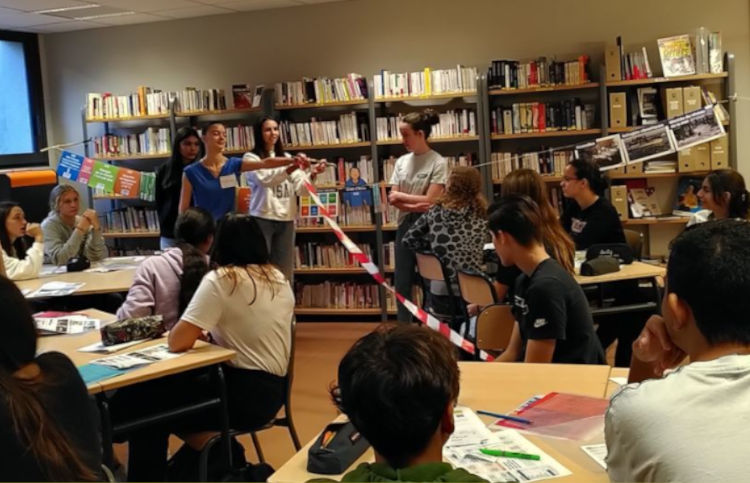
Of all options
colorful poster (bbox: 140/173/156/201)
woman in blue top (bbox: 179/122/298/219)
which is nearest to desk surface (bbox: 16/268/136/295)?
woman in blue top (bbox: 179/122/298/219)

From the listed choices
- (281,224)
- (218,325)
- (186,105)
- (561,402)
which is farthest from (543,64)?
(561,402)

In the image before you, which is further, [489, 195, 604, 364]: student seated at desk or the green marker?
[489, 195, 604, 364]: student seated at desk

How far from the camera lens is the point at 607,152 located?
21.5 feet

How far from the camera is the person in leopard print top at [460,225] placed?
4.89 m

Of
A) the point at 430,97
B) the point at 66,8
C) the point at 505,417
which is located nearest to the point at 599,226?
the point at 430,97

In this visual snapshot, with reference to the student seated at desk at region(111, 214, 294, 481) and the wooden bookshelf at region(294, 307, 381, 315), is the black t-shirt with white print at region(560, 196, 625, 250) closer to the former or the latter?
the student seated at desk at region(111, 214, 294, 481)

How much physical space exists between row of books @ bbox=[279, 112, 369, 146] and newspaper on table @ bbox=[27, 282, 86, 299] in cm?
311

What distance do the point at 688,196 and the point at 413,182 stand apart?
8.76ft

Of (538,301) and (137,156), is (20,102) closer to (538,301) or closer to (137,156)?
(137,156)

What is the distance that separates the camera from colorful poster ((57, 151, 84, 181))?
6711 mm

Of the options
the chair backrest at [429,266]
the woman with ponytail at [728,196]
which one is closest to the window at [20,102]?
the chair backrest at [429,266]

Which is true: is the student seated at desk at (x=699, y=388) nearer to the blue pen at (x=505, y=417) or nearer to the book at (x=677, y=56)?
the blue pen at (x=505, y=417)

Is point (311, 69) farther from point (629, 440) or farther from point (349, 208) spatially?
point (629, 440)

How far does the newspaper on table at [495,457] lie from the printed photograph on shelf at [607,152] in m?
4.69
